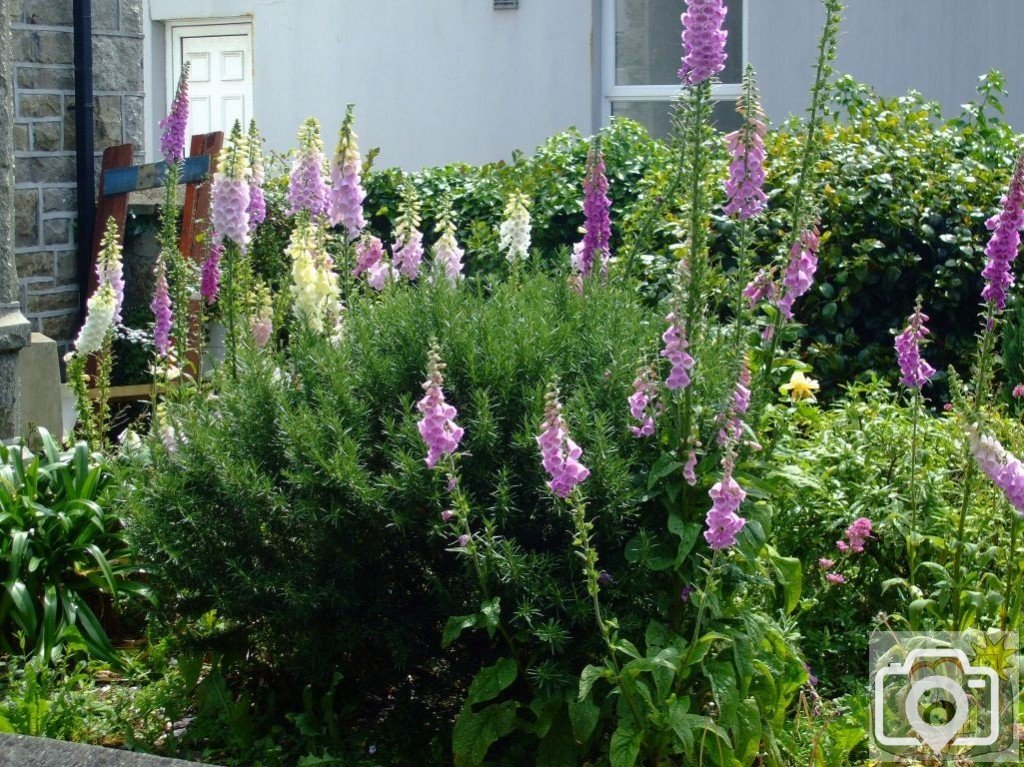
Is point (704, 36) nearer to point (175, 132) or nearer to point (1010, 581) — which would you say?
point (1010, 581)

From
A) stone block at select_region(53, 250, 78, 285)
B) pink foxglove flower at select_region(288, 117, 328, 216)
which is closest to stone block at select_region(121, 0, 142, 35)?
stone block at select_region(53, 250, 78, 285)

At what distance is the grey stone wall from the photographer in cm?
781

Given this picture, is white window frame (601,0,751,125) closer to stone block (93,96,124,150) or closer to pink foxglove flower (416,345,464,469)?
stone block (93,96,124,150)

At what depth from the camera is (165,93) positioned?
41.1 ft

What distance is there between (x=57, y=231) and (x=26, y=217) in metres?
0.22

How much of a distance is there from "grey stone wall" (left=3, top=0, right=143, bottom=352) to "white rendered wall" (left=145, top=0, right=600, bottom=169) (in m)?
3.31

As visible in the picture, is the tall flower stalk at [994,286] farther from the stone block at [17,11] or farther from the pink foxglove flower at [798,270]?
the stone block at [17,11]

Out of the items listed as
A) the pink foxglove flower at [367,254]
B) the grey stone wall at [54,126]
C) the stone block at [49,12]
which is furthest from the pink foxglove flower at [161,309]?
the stone block at [49,12]

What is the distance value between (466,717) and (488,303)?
3.78ft

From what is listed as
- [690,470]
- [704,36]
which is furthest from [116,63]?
[690,470]

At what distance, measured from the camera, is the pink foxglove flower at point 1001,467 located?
3.37 m

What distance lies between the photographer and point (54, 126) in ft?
26.2

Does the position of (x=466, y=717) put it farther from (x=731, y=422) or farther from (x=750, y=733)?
(x=731, y=422)

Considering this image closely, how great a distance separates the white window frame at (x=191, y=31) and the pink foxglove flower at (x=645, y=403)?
9361 mm
